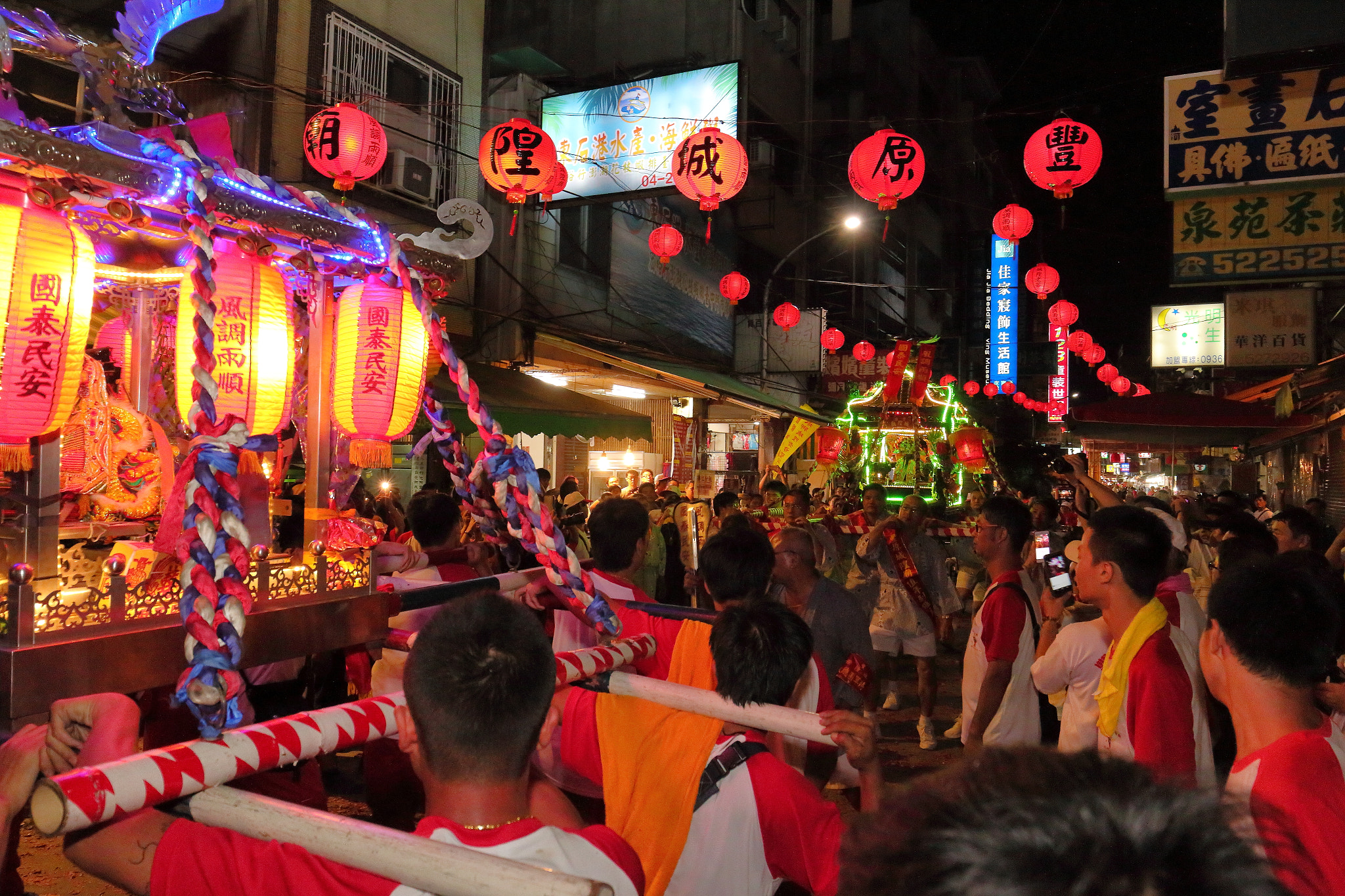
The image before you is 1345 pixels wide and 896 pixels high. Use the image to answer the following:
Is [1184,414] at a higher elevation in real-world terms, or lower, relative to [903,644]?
higher

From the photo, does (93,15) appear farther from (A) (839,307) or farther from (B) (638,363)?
(A) (839,307)

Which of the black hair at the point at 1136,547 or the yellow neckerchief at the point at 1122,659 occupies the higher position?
the black hair at the point at 1136,547

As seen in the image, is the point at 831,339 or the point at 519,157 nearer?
the point at 519,157

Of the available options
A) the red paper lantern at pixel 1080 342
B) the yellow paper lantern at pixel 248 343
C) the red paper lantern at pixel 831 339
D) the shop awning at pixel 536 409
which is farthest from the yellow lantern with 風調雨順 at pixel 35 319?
the red paper lantern at pixel 1080 342

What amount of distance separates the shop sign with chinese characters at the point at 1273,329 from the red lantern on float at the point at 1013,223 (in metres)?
3.15

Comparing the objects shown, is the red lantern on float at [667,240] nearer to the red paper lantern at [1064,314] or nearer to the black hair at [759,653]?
the red paper lantern at [1064,314]

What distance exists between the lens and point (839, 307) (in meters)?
27.2

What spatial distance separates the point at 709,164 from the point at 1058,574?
7097 millimetres

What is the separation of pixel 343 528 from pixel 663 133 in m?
10.6

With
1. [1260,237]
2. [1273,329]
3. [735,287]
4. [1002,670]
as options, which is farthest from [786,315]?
[1002,670]

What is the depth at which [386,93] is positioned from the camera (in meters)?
12.2

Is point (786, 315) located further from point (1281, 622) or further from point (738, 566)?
point (1281, 622)

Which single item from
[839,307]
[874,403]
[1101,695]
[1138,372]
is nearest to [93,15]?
[1101,695]

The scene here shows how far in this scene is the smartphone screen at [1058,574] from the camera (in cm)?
466
